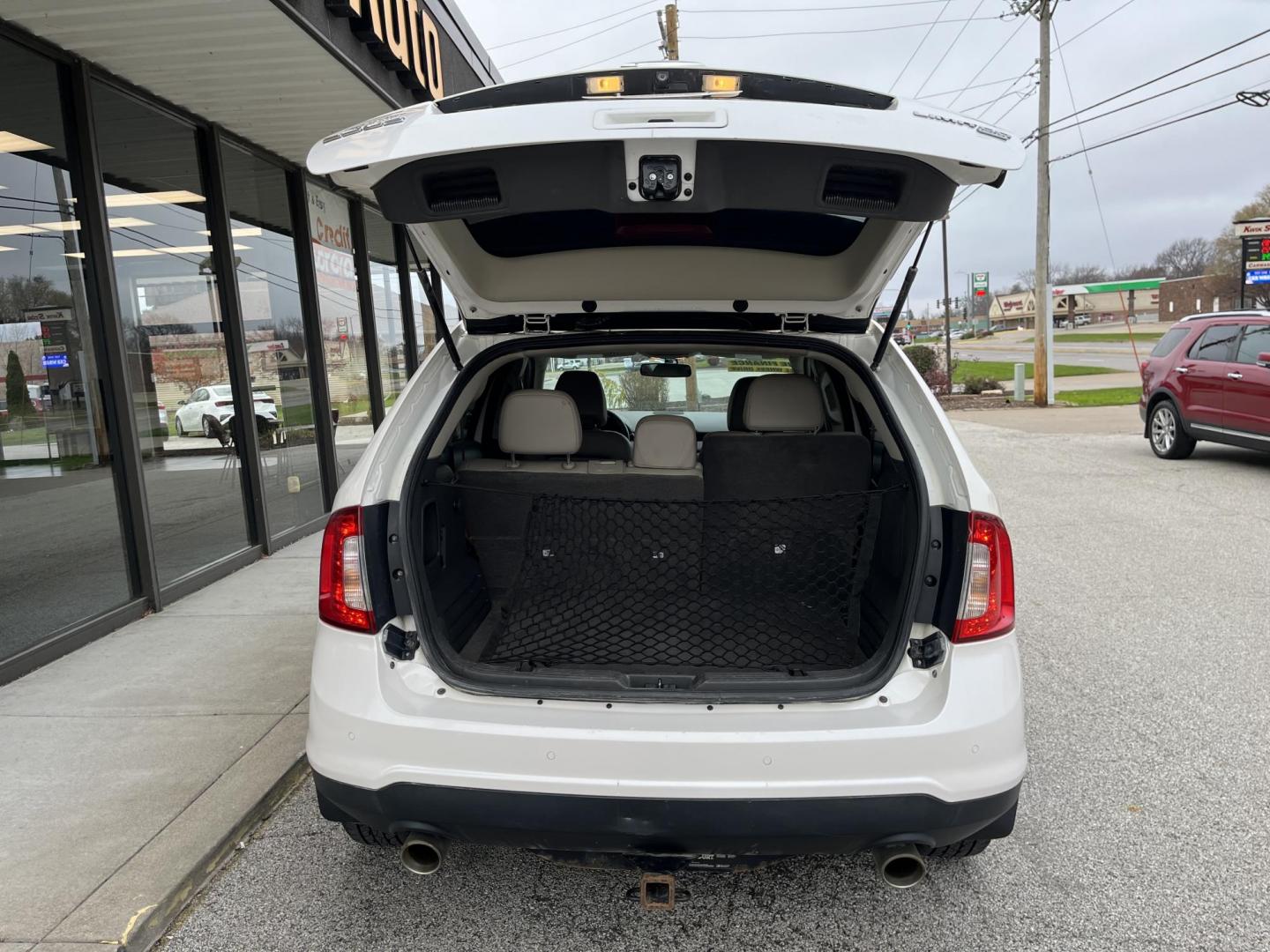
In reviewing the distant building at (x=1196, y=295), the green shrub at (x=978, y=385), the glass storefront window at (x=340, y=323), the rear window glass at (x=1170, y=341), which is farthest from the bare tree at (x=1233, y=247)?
the glass storefront window at (x=340, y=323)

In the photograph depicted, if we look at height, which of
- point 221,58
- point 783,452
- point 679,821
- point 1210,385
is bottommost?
point 679,821

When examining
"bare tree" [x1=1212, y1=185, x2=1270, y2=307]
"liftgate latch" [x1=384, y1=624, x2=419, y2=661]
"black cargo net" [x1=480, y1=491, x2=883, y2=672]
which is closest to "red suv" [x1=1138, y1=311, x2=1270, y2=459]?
"black cargo net" [x1=480, y1=491, x2=883, y2=672]

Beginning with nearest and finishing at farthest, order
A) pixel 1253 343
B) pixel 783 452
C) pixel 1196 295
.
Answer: pixel 783 452, pixel 1253 343, pixel 1196 295

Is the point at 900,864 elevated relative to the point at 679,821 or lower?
lower

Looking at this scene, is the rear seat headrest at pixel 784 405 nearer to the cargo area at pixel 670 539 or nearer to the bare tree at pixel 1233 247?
the cargo area at pixel 670 539

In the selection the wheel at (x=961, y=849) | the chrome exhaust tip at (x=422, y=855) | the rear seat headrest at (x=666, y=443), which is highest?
the rear seat headrest at (x=666, y=443)

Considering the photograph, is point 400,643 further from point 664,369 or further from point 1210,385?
point 1210,385

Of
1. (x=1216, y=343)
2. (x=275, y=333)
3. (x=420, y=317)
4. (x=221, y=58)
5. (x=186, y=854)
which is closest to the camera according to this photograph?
(x=186, y=854)

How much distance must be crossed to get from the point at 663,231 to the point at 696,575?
1.27 m

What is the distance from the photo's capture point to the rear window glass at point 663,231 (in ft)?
8.66

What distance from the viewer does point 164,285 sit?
5.68 meters

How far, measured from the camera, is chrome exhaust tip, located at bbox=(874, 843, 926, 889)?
1954 mm

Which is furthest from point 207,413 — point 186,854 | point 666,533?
point 666,533

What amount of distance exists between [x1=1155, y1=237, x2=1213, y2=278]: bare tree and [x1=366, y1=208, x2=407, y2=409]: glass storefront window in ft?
243
